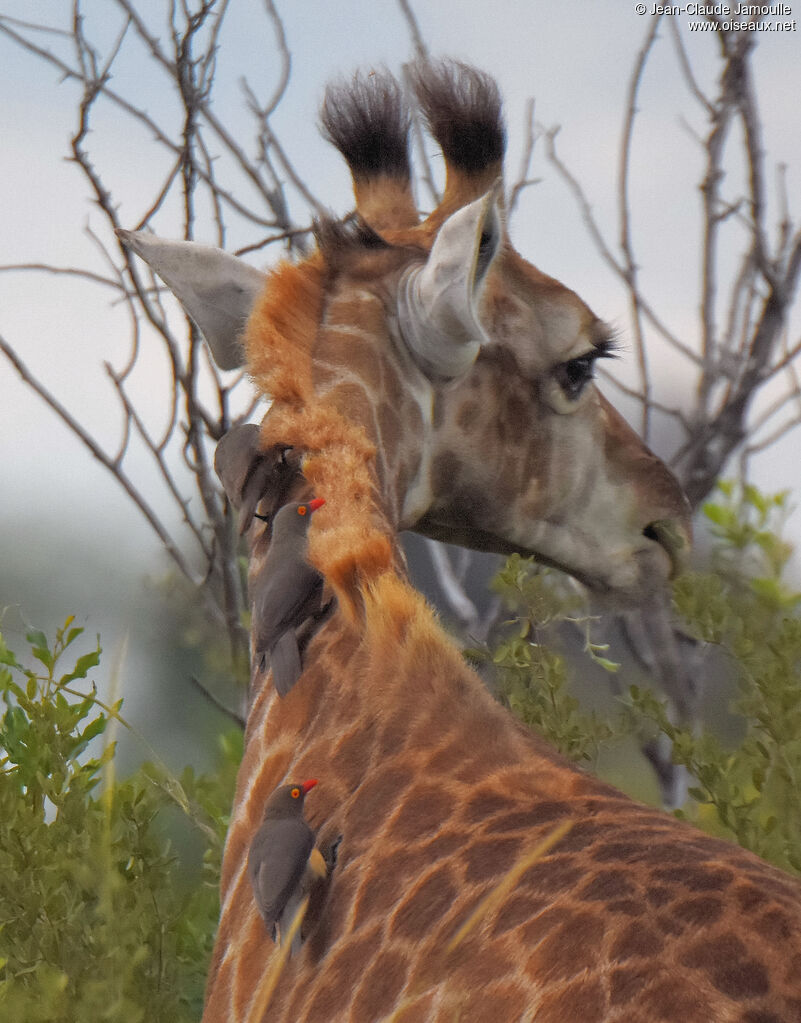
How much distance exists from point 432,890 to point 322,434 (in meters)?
0.82

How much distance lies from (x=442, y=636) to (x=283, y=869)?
39cm

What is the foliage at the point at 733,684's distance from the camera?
222 cm

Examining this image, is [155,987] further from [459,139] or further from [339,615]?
[459,139]

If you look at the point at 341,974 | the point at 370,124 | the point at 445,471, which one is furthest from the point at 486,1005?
the point at 370,124

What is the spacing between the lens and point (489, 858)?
1431 mm

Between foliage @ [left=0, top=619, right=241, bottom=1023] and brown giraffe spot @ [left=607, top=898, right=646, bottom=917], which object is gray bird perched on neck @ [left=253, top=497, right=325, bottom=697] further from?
brown giraffe spot @ [left=607, top=898, right=646, bottom=917]

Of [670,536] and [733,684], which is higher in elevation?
[670,536]

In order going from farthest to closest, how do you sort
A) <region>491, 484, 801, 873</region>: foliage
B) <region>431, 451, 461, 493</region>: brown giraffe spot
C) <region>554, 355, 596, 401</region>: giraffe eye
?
<region>554, 355, 596, 401</region>: giraffe eye, <region>431, 451, 461, 493</region>: brown giraffe spot, <region>491, 484, 801, 873</region>: foliage

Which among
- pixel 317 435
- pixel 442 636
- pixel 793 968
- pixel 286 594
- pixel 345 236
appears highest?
pixel 345 236

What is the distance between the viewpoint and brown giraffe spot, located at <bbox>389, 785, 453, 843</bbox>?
1.55 m

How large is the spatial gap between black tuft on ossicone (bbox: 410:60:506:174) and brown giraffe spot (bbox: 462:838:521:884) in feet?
5.80

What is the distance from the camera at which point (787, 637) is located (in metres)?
2.30

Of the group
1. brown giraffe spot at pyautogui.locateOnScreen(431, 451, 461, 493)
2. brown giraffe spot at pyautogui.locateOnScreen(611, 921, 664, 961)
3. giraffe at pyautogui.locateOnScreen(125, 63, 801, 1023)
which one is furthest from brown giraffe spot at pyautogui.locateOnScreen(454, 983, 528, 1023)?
brown giraffe spot at pyautogui.locateOnScreen(431, 451, 461, 493)

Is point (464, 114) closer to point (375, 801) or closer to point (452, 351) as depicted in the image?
point (452, 351)
